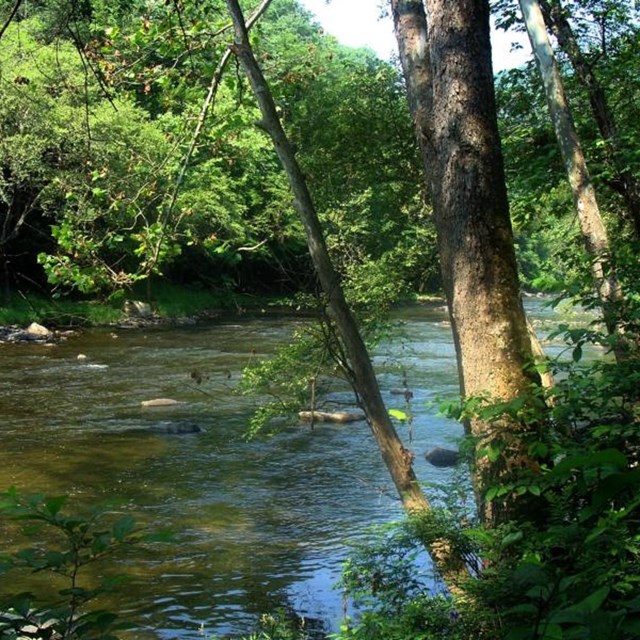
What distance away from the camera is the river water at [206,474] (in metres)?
6.64

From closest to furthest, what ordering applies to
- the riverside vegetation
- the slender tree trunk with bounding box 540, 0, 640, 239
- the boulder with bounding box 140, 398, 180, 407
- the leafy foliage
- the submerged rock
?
1. the leafy foliage
2. the riverside vegetation
3. the slender tree trunk with bounding box 540, 0, 640, 239
4. the boulder with bounding box 140, 398, 180, 407
5. the submerged rock

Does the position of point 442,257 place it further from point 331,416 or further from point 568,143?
point 331,416

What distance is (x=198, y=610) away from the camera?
6.31 metres

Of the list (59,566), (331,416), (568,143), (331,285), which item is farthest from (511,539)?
(331,416)

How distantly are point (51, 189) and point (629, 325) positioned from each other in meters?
21.6

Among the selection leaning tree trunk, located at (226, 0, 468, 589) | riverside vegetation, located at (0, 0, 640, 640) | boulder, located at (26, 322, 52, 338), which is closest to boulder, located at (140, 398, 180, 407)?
riverside vegetation, located at (0, 0, 640, 640)

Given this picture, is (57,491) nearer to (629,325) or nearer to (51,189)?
(629,325)

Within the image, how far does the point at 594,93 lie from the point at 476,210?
6697 mm

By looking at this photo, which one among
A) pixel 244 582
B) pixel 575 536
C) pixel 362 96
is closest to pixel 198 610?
pixel 244 582

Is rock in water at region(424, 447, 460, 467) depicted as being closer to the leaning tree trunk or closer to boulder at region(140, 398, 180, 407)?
the leaning tree trunk

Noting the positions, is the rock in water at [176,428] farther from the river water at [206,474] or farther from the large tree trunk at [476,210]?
the large tree trunk at [476,210]

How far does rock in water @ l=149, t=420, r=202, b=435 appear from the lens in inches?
480

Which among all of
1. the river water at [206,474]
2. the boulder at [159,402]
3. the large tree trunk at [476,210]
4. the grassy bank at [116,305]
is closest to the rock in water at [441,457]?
the river water at [206,474]

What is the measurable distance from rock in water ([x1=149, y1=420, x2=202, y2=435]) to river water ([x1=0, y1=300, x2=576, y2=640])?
276 millimetres
